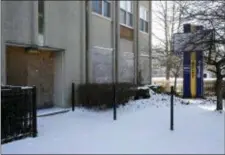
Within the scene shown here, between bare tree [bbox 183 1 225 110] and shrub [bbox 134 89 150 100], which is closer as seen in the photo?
bare tree [bbox 183 1 225 110]

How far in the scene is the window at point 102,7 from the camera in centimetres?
1560

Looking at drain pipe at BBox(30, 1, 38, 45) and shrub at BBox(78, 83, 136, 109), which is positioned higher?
drain pipe at BBox(30, 1, 38, 45)

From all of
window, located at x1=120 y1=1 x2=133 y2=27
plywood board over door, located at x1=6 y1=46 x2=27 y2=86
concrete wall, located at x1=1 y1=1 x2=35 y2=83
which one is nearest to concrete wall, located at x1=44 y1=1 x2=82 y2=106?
concrete wall, located at x1=1 y1=1 x2=35 y2=83

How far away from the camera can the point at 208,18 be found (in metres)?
8.18

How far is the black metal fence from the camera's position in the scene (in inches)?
271

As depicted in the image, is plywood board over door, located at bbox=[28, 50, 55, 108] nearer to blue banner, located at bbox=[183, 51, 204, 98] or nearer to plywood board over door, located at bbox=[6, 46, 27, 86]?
plywood board over door, located at bbox=[6, 46, 27, 86]

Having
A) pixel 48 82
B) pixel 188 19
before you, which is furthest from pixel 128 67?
pixel 188 19

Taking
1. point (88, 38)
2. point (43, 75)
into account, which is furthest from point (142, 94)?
point (43, 75)

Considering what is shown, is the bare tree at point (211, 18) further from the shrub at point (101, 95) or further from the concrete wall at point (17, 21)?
the concrete wall at point (17, 21)

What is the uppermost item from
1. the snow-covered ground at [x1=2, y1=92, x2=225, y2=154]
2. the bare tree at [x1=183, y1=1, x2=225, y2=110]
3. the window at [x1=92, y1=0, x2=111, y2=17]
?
the window at [x1=92, y1=0, x2=111, y2=17]

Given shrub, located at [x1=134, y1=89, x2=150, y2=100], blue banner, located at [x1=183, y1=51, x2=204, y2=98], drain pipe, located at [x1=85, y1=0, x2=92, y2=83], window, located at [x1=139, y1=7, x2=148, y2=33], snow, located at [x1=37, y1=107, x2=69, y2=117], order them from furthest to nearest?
window, located at [x1=139, y1=7, x2=148, y2=33] → blue banner, located at [x1=183, y1=51, x2=204, y2=98] → shrub, located at [x1=134, y1=89, x2=150, y2=100] → drain pipe, located at [x1=85, y1=0, x2=92, y2=83] → snow, located at [x1=37, y1=107, x2=69, y2=117]

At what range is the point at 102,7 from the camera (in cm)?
1642

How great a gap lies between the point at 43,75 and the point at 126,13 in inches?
359

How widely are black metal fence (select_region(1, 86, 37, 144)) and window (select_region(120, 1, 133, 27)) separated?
1274 cm
